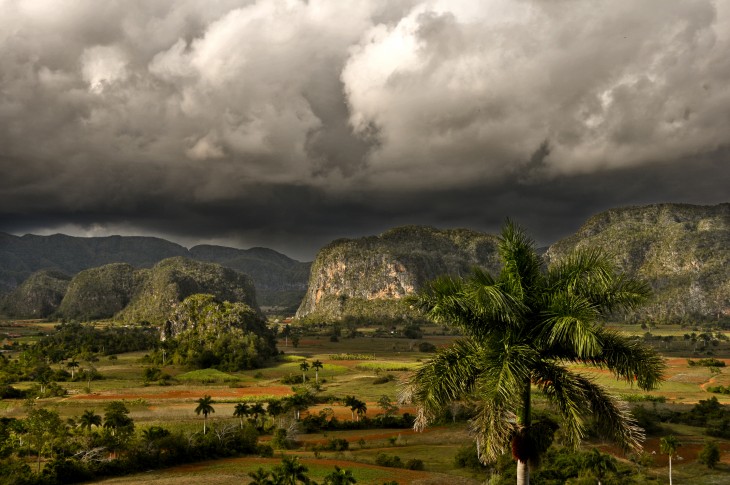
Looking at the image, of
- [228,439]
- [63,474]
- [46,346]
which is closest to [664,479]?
[228,439]

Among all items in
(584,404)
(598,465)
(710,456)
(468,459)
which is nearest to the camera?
(584,404)

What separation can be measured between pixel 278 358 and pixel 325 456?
100685 millimetres

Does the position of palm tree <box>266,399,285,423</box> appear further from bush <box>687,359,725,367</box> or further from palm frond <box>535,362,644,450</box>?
bush <box>687,359,725,367</box>

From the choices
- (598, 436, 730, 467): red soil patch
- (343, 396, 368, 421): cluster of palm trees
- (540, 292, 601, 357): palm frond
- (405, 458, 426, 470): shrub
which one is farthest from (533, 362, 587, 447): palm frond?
(343, 396, 368, 421): cluster of palm trees

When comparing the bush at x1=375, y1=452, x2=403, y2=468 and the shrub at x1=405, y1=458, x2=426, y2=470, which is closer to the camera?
the shrub at x1=405, y1=458, x2=426, y2=470

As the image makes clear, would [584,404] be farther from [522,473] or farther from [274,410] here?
[274,410]

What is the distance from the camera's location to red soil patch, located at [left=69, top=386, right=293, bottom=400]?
9269 cm

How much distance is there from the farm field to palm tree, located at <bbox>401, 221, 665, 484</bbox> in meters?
0.81

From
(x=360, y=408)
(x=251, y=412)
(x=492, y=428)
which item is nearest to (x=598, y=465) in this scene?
(x=360, y=408)

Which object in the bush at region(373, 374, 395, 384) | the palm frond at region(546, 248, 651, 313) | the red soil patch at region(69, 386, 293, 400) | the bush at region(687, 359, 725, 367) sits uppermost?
the palm frond at region(546, 248, 651, 313)

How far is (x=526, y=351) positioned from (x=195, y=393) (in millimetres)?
100384

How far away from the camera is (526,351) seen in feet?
34.9

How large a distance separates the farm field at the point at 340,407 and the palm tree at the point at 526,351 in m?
0.81

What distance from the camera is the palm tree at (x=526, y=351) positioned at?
1042 centimetres
